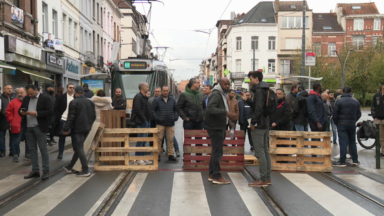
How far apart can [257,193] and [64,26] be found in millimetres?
24968

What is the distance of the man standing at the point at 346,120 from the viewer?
9.88m

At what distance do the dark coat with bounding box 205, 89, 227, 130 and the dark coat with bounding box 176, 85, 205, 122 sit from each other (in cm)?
224

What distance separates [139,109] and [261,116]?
3.57 meters

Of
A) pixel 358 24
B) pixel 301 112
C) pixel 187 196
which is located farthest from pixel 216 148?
pixel 358 24

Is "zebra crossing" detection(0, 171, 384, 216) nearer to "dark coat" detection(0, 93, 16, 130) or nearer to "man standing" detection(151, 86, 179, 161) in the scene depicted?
"man standing" detection(151, 86, 179, 161)

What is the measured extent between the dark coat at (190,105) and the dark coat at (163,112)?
1.68 ft

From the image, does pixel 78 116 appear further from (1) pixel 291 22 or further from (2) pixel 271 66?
(1) pixel 291 22

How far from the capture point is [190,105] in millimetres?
9953

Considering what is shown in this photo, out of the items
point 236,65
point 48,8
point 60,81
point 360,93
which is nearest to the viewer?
point 48,8

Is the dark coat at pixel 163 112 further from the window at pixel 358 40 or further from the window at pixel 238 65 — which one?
the window at pixel 358 40

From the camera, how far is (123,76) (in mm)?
17828

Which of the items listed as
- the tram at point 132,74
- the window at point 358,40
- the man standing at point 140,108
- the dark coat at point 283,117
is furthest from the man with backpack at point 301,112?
the window at point 358,40

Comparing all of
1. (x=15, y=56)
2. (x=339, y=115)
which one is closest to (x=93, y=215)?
(x=339, y=115)

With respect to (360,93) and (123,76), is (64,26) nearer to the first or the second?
(123,76)
